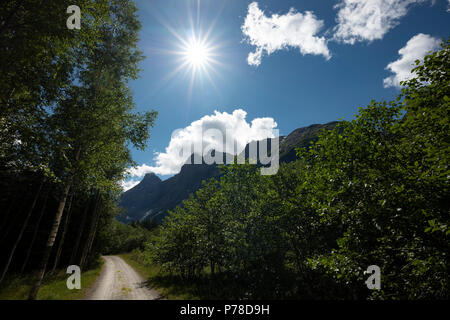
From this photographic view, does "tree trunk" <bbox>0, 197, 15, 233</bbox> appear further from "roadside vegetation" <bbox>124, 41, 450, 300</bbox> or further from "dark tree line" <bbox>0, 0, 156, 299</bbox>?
"roadside vegetation" <bbox>124, 41, 450, 300</bbox>

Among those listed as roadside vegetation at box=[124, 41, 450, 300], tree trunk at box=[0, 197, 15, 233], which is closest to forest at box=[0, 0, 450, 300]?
roadside vegetation at box=[124, 41, 450, 300]

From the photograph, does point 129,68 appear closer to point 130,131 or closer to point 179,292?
point 130,131

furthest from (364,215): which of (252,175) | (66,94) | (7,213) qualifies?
(7,213)

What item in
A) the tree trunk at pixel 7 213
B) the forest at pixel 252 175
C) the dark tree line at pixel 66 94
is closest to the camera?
the forest at pixel 252 175

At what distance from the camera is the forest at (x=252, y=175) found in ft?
16.6

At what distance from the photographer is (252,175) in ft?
60.8

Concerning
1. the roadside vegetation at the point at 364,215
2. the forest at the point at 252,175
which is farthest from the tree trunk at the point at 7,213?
the roadside vegetation at the point at 364,215

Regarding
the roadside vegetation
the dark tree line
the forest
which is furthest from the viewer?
the dark tree line

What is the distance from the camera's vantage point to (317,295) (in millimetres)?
14703

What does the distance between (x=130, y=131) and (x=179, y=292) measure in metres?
15.2

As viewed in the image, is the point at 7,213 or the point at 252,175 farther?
the point at 7,213

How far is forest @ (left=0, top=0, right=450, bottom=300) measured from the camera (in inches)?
199

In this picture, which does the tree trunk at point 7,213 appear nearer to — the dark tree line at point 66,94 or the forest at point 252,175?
the forest at point 252,175

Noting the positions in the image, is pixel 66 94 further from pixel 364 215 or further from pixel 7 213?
pixel 7 213
